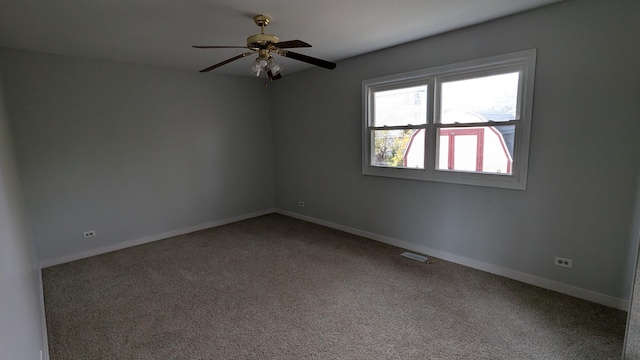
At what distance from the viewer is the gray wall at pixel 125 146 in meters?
3.44

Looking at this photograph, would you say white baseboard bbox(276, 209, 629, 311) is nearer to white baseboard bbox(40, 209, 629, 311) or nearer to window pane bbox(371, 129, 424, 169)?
white baseboard bbox(40, 209, 629, 311)

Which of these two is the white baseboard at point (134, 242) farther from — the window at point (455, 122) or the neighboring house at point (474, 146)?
the neighboring house at point (474, 146)

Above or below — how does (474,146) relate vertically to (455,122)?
below

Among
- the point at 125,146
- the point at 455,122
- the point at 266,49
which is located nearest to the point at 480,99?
the point at 455,122

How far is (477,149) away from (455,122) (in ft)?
1.26

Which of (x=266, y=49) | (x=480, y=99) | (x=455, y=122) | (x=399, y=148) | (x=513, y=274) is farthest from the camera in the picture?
(x=399, y=148)

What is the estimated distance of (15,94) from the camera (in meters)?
3.27

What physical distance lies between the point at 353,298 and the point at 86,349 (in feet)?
6.85

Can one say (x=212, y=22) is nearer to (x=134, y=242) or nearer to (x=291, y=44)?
(x=291, y=44)

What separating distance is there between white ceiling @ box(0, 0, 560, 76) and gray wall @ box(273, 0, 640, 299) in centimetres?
28

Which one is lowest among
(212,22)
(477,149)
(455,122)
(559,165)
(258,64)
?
(559,165)

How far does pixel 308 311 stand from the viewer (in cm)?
257

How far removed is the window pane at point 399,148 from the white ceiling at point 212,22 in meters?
1.10

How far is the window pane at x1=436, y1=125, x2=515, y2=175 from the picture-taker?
2.99 m
